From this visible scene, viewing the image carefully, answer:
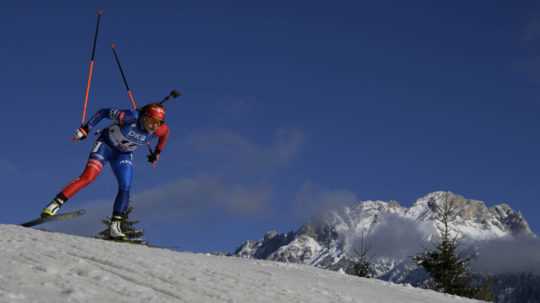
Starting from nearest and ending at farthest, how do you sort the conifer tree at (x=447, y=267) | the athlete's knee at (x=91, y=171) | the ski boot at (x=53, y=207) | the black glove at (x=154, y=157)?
the ski boot at (x=53, y=207) → the athlete's knee at (x=91, y=171) → the black glove at (x=154, y=157) → the conifer tree at (x=447, y=267)

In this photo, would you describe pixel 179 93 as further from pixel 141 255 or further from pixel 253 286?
pixel 253 286

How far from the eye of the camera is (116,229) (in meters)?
11.9

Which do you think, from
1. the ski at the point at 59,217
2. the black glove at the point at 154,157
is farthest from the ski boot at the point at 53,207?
the black glove at the point at 154,157

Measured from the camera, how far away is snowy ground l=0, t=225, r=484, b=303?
6.61 metres

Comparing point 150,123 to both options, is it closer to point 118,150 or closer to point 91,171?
point 118,150

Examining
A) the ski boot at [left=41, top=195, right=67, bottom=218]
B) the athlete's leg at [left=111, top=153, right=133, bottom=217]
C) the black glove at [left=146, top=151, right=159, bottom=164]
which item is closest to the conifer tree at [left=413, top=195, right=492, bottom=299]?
the black glove at [left=146, top=151, right=159, bottom=164]

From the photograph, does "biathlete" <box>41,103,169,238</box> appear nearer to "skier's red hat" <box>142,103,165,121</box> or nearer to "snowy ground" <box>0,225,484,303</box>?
"skier's red hat" <box>142,103,165,121</box>

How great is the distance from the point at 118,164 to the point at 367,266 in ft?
68.4

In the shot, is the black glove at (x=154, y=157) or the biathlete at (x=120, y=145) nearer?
the biathlete at (x=120, y=145)

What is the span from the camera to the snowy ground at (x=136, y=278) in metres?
6.61

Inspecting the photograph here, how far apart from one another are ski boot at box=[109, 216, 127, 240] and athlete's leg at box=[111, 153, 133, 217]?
77mm

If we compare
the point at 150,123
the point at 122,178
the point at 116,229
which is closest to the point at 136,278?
the point at 116,229

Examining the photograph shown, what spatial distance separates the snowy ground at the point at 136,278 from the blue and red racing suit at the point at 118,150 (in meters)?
1.64

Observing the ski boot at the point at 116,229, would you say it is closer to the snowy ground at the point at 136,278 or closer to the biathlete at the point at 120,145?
→ the biathlete at the point at 120,145
